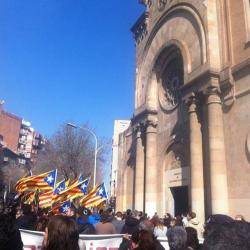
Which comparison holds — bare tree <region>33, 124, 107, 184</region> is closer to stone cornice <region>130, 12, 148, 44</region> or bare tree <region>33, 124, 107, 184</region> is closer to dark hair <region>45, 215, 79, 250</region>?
stone cornice <region>130, 12, 148, 44</region>


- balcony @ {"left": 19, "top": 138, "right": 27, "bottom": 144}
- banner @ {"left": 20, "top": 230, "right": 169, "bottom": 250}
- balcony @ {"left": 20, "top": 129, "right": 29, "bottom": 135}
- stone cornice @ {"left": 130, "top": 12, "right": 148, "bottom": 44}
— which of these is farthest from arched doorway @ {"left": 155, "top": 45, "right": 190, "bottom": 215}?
balcony @ {"left": 19, "top": 138, "right": 27, "bottom": 144}

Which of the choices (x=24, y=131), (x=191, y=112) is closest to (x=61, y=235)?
(x=191, y=112)

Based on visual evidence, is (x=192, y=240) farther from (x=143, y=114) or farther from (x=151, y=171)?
(x=143, y=114)

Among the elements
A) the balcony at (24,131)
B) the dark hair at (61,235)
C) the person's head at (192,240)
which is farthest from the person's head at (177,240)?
the balcony at (24,131)

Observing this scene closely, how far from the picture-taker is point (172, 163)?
64.8ft

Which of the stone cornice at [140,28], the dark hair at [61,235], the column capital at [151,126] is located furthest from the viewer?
the stone cornice at [140,28]

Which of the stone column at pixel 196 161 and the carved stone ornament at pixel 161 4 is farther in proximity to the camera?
the carved stone ornament at pixel 161 4

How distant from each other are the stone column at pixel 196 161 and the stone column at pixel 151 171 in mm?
5172

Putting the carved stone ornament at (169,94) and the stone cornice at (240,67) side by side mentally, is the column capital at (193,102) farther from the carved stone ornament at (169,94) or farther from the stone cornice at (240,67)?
the carved stone ornament at (169,94)

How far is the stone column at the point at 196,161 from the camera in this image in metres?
15.4

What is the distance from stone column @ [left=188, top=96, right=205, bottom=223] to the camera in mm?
15367

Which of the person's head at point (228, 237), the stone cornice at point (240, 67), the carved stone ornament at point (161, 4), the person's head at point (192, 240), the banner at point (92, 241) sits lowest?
the banner at point (92, 241)

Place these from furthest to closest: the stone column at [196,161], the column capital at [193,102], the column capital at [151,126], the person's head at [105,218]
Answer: the column capital at [151,126] → the column capital at [193,102] → the stone column at [196,161] → the person's head at [105,218]

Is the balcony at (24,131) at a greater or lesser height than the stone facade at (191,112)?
greater
